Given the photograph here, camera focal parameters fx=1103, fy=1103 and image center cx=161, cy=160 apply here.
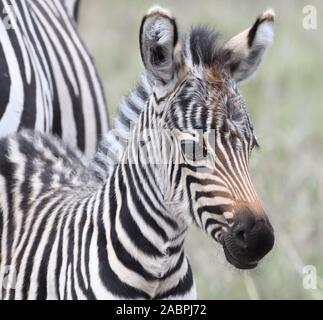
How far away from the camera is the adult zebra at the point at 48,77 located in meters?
5.71

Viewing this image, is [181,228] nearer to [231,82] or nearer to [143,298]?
[143,298]

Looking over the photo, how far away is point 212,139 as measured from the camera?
448cm

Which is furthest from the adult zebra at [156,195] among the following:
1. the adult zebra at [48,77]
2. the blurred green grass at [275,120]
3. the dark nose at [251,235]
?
the adult zebra at [48,77]

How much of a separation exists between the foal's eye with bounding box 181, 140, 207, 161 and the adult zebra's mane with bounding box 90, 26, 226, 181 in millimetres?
394

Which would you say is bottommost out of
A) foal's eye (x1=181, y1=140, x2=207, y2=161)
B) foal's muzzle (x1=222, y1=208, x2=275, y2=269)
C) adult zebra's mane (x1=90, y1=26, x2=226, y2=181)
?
foal's muzzle (x1=222, y1=208, x2=275, y2=269)

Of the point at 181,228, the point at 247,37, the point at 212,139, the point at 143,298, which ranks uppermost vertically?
the point at 247,37

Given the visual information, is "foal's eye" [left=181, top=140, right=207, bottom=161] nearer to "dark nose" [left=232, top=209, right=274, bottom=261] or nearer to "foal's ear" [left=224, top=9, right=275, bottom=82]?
"dark nose" [left=232, top=209, right=274, bottom=261]

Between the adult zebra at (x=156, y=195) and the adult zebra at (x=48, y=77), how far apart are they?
463 millimetres

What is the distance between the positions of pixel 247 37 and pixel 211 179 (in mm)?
A: 749

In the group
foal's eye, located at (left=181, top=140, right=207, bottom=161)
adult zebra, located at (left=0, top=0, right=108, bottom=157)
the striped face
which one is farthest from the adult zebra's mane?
adult zebra, located at (left=0, top=0, right=108, bottom=157)

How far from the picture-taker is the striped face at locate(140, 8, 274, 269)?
4.41m

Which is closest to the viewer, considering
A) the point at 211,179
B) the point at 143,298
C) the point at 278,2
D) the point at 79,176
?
the point at 211,179

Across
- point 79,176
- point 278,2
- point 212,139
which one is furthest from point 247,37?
point 278,2

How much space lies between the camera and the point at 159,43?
4590 mm
